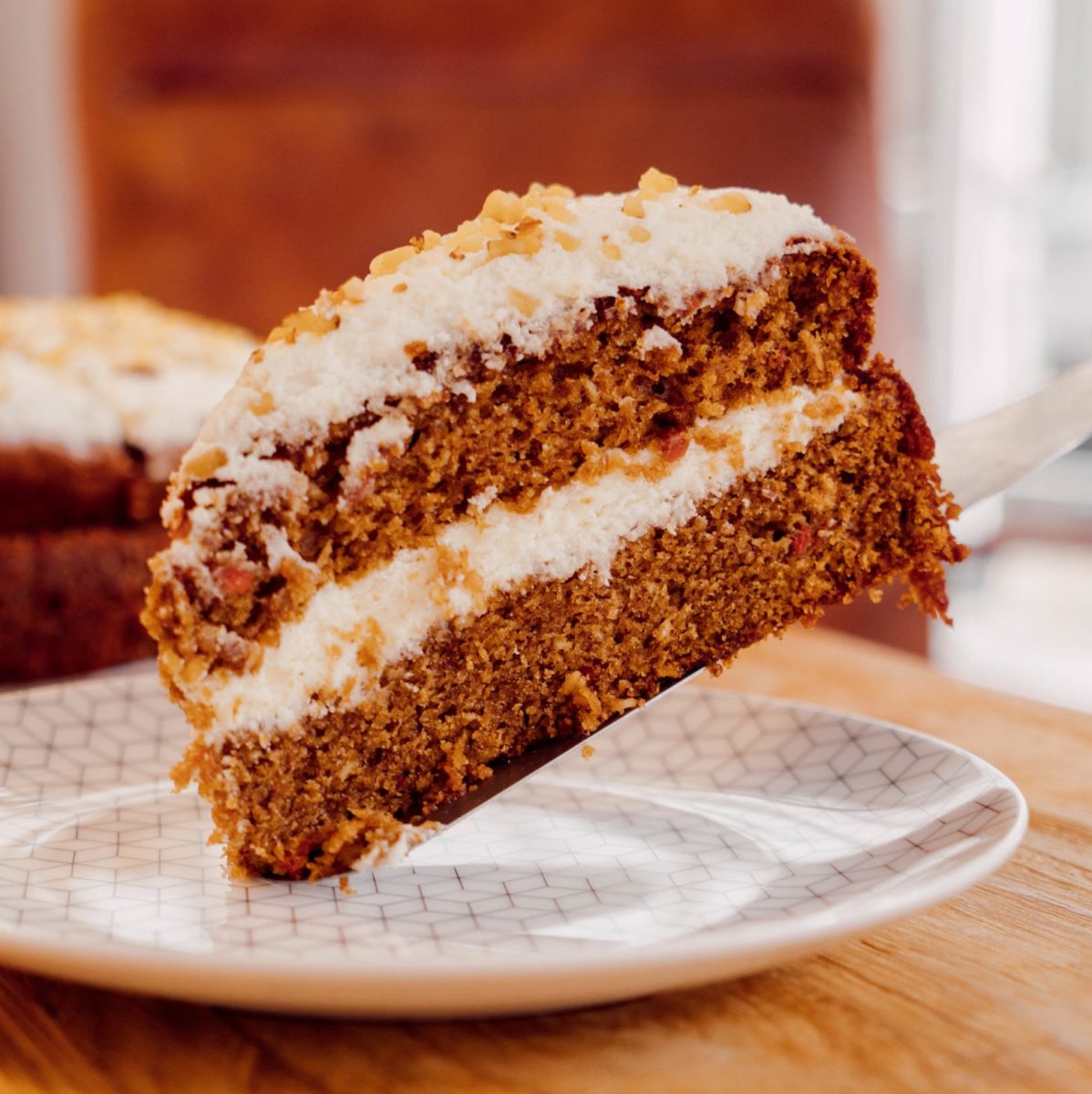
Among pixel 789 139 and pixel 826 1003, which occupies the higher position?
pixel 789 139

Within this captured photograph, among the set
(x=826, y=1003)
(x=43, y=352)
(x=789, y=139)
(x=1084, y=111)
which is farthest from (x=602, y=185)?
(x=826, y=1003)

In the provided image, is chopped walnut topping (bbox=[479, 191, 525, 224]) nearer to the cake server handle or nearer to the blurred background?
the cake server handle

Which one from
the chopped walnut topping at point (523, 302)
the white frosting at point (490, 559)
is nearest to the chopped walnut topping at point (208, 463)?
the white frosting at point (490, 559)

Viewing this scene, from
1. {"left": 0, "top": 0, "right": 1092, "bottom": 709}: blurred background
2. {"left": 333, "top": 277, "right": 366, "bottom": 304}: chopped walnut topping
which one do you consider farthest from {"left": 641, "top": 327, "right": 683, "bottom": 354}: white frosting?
{"left": 0, "top": 0, "right": 1092, "bottom": 709}: blurred background

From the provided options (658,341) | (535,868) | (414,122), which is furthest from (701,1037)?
(414,122)

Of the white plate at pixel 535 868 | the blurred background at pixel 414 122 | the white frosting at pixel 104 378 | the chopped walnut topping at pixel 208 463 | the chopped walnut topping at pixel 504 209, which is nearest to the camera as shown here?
the white plate at pixel 535 868

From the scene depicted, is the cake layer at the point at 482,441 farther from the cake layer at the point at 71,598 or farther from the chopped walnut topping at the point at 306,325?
the cake layer at the point at 71,598

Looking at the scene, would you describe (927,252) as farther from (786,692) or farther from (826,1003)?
(826,1003)
